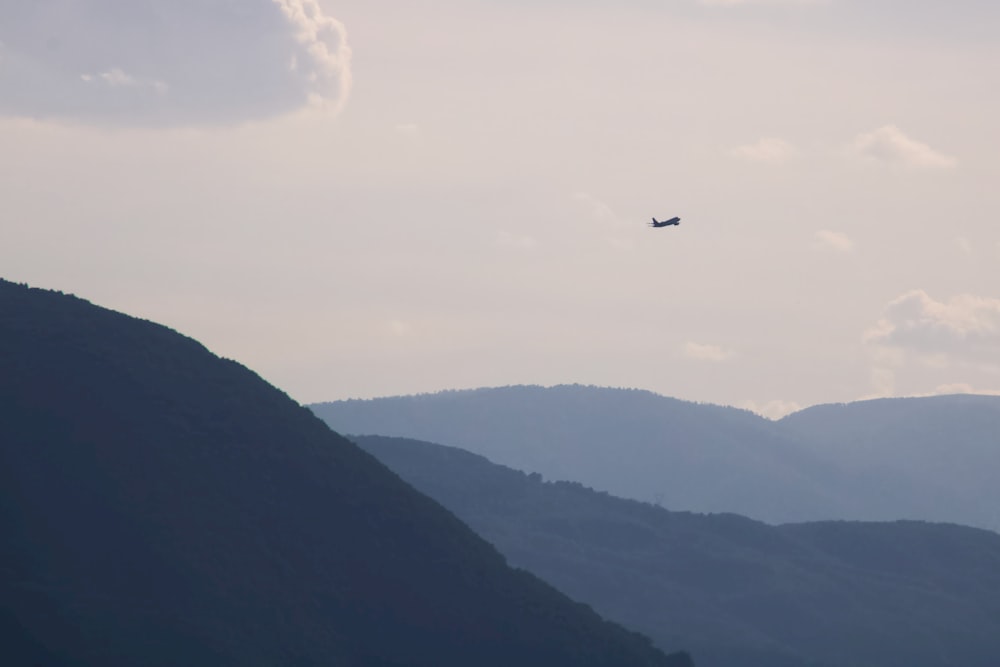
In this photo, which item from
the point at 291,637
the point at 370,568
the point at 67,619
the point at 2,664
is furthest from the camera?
the point at 370,568

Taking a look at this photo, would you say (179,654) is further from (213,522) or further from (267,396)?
(267,396)

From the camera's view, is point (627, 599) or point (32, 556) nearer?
point (32, 556)

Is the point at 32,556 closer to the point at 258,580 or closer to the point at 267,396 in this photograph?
the point at 258,580

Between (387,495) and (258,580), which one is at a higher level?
(387,495)

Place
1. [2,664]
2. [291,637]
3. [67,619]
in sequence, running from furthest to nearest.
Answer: [291,637]
[67,619]
[2,664]

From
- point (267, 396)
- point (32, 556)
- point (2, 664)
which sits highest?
point (267, 396)

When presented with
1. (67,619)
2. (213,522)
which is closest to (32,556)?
(67,619)
